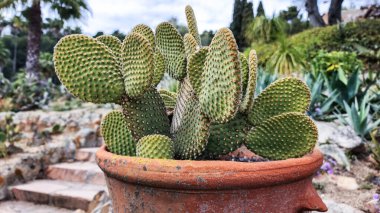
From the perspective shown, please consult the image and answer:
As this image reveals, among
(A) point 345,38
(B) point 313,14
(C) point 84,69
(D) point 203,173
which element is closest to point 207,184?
(D) point 203,173

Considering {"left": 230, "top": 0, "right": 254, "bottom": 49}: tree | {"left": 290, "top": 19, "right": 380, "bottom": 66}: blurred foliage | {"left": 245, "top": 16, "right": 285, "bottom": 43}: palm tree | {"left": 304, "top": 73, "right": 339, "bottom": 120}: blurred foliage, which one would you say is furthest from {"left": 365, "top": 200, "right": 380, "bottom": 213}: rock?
{"left": 230, "top": 0, "right": 254, "bottom": 49}: tree

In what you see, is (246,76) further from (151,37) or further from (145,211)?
(145,211)

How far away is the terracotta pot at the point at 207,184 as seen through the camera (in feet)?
3.45

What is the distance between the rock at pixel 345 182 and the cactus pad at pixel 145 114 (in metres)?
1.68

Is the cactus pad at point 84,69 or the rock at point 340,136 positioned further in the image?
the rock at point 340,136

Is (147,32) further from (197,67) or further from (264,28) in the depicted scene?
(264,28)

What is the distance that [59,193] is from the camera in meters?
3.48

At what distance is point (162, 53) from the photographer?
1.56 meters

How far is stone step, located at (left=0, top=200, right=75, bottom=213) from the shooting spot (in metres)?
3.41

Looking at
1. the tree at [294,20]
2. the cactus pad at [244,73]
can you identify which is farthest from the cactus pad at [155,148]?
the tree at [294,20]

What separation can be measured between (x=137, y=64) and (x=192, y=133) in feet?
0.84

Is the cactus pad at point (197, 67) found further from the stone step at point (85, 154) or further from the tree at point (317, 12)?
the tree at point (317, 12)

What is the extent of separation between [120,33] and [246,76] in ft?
3.09

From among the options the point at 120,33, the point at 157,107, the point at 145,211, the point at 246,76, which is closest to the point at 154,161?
the point at 145,211
